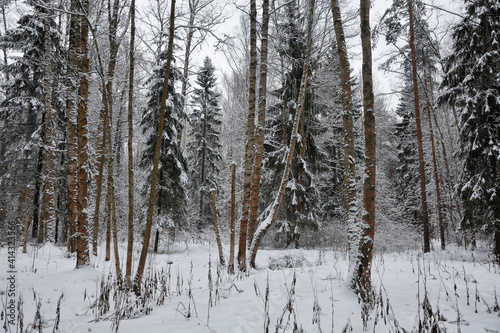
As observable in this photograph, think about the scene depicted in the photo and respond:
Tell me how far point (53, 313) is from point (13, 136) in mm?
12808

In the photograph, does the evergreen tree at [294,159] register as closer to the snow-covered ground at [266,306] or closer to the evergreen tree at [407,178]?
the snow-covered ground at [266,306]

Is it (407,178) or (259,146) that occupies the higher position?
(407,178)

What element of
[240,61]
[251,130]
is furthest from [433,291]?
[240,61]

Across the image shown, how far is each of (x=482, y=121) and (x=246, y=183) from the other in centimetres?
861

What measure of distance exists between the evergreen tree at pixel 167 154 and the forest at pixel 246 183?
7 centimetres

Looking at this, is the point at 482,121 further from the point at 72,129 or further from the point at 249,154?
the point at 72,129

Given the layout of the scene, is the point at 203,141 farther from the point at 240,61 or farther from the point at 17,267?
the point at 17,267

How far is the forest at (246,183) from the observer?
3.41 m

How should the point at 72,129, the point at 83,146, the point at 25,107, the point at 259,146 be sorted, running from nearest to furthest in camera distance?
the point at 259,146, the point at 83,146, the point at 72,129, the point at 25,107

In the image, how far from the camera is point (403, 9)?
12.8 meters

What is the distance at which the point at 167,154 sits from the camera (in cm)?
1070

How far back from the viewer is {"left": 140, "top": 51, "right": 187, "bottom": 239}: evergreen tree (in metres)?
10.7

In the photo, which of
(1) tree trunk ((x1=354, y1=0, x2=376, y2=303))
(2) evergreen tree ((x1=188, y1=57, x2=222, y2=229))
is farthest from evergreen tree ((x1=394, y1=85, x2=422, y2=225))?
(1) tree trunk ((x1=354, y1=0, x2=376, y2=303))

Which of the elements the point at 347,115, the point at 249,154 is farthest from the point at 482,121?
the point at 249,154
